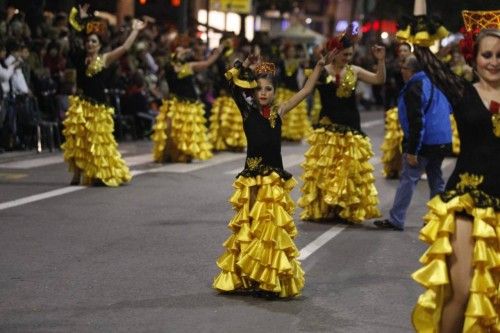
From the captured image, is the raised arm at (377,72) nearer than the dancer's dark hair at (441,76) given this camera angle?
No

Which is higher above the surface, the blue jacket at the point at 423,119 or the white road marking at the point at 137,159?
the blue jacket at the point at 423,119

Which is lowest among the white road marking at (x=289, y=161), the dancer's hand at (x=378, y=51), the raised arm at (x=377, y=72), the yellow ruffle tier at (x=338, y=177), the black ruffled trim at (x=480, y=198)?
the white road marking at (x=289, y=161)

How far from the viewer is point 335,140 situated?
12.9m

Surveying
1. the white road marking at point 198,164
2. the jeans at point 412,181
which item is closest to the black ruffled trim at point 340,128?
the jeans at point 412,181

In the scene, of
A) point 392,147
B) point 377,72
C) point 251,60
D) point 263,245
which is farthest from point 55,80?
point 263,245

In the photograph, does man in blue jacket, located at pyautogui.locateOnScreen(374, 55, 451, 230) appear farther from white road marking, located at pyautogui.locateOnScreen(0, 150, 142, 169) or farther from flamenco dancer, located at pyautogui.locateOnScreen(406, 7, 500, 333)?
white road marking, located at pyautogui.locateOnScreen(0, 150, 142, 169)

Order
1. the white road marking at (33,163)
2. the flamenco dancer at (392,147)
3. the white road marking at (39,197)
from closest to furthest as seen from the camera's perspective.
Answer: the white road marking at (39,197)
the flamenco dancer at (392,147)
the white road marking at (33,163)

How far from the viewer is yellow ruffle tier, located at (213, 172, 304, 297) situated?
8.88m

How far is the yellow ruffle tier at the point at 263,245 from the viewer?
8.88 m

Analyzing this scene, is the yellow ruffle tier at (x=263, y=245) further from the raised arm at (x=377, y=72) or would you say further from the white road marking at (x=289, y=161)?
the white road marking at (x=289, y=161)

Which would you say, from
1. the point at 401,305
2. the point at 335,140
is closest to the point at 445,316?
the point at 401,305

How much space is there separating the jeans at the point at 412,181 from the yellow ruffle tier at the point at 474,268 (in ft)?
18.9

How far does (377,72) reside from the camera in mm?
12336

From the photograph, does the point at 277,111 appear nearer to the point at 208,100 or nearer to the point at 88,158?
the point at 88,158
